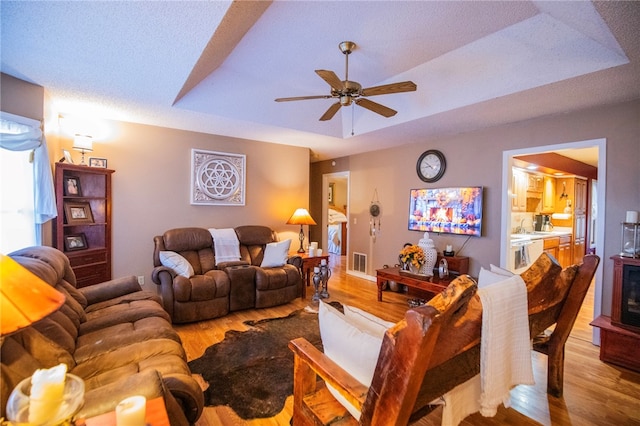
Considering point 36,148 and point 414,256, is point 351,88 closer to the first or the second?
point 414,256

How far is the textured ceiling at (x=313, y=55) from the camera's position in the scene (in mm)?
1971

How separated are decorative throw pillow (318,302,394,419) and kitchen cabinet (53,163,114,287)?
11.0 feet

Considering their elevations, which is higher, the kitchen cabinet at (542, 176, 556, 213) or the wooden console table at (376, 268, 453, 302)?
the kitchen cabinet at (542, 176, 556, 213)

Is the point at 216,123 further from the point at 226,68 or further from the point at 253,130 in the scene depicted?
the point at 226,68

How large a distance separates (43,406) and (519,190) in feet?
21.2

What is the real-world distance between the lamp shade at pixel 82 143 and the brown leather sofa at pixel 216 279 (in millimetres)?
1324

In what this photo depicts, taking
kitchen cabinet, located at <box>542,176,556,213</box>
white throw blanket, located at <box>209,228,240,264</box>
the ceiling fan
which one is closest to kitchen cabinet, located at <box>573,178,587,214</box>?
kitchen cabinet, located at <box>542,176,556,213</box>

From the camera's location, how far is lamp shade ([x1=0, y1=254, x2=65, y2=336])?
82cm

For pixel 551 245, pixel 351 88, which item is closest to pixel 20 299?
pixel 351 88

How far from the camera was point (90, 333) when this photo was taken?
200 cm

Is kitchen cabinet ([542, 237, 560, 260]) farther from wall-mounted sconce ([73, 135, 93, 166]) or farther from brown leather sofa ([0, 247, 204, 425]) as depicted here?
wall-mounted sconce ([73, 135, 93, 166])

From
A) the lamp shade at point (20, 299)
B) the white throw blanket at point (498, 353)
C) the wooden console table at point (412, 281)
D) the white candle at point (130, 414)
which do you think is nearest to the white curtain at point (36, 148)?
the lamp shade at point (20, 299)

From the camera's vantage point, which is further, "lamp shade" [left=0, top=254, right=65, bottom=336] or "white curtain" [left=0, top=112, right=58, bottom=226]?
"white curtain" [left=0, top=112, right=58, bottom=226]

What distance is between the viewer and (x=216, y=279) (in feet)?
11.6
